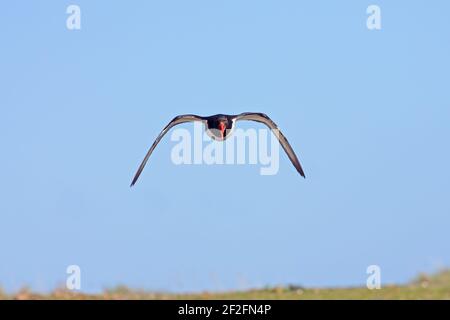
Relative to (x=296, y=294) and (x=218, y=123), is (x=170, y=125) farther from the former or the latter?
(x=296, y=294)

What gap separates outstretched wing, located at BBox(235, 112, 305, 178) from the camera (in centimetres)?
1516

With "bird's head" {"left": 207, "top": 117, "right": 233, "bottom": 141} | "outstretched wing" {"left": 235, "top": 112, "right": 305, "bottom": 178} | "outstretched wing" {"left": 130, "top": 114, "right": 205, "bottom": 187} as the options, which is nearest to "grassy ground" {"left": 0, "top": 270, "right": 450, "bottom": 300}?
"outstretched wing" {"left": 235, "top": 112, "right": 305, "bottom": 178}

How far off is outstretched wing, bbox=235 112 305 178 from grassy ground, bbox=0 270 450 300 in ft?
10.7

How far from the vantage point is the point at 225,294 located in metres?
18.2

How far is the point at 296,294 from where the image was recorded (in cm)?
1823

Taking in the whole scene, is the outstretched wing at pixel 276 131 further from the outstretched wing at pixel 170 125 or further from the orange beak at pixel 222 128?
the outstretched wing at pixel 170 125

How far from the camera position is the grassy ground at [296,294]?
1756 centimetres

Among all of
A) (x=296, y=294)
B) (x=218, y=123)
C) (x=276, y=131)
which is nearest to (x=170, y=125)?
(x=218, y=123)

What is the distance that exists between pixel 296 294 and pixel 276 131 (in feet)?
13.8

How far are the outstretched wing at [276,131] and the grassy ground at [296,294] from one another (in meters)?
3.28

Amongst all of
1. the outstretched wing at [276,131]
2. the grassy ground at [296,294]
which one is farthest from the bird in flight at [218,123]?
the grassy ground at [296,294]
